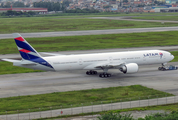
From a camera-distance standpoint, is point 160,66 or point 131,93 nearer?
point 131,93

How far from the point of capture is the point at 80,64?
200 feet

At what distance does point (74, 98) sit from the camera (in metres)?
46.8

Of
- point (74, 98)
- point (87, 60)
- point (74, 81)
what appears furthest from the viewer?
point (87, 60)

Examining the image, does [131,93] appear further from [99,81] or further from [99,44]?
[99,44]

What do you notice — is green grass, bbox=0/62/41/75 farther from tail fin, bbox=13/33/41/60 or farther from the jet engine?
the jet engine

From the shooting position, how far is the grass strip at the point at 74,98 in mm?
42750

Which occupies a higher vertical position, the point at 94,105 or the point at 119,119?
the point at 119,119

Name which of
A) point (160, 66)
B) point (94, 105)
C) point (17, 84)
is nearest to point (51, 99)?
point (94, 105)

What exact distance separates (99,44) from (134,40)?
53.3 feet

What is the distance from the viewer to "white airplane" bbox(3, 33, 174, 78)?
5725 cm

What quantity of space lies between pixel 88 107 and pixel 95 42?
70.7 metres

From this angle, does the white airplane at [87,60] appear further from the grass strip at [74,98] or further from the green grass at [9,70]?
the green grass at [9,70]

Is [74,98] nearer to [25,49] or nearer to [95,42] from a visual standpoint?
[25,49]

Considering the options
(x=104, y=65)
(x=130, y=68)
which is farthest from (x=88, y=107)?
(x=130, y=68)
